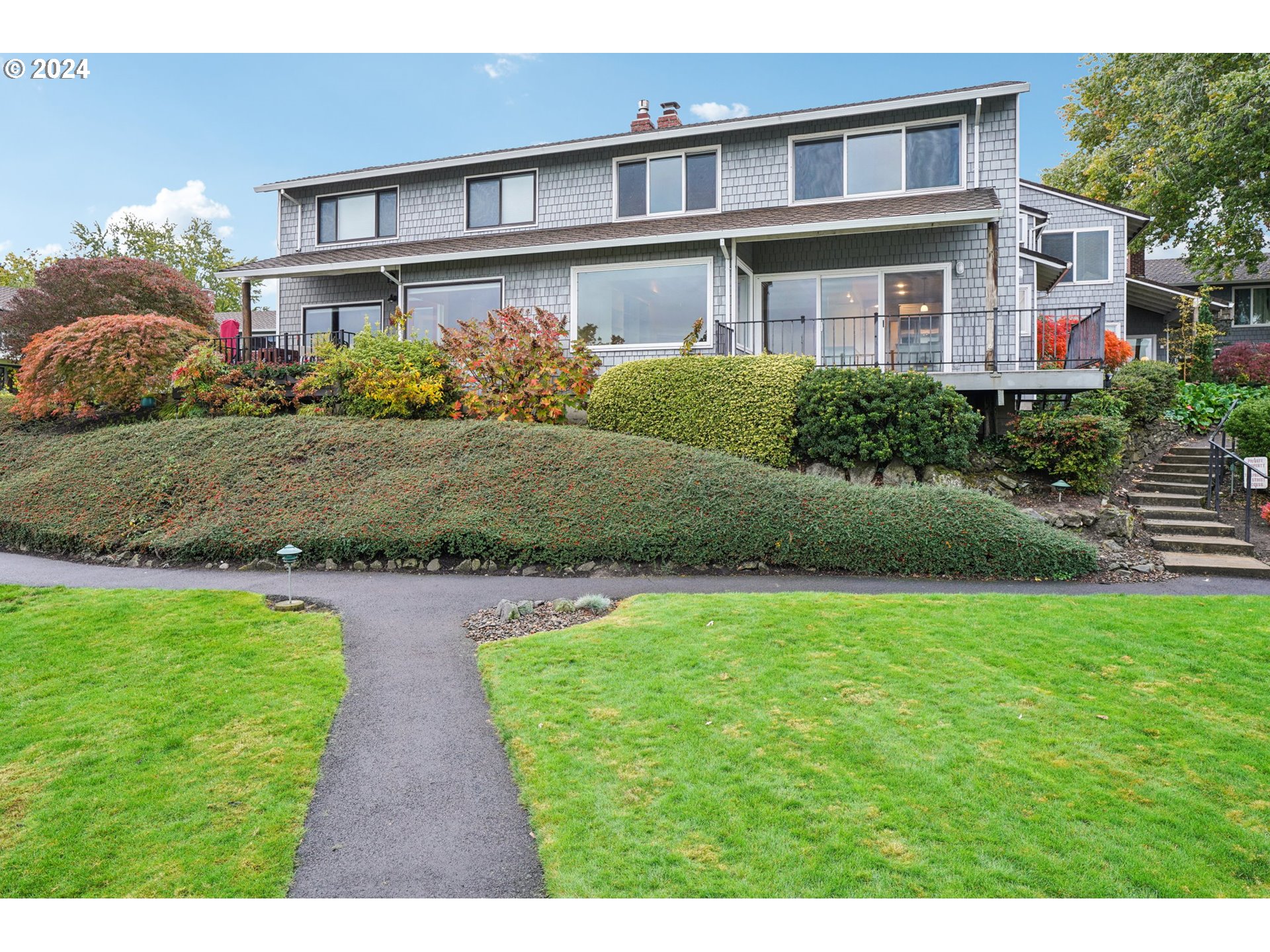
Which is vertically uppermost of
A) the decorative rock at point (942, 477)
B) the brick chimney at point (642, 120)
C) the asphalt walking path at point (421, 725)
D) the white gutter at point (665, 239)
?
the brick chimney at point (642, 120)

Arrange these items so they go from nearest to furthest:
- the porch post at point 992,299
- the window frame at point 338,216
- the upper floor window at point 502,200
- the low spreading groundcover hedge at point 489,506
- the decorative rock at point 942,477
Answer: the low spreading groundcover hedge at point 489,506 → the decorative rock at point 942,477 → the porch post at point 992,299 → the upper floor window at point 502,200 → the window frame at point 338,216

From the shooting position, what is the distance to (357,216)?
1969 cm

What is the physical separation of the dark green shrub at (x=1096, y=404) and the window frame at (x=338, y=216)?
1631cm

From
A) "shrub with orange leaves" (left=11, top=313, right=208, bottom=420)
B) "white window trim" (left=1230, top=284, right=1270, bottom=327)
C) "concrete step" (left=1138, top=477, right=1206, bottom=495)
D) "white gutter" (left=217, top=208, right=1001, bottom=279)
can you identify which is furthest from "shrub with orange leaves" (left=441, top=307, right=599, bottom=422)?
"white window trim" (left=1230, top=284, right=1270, bottom=327)

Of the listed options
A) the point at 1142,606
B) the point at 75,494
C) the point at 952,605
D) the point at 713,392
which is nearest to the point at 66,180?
the point at 75,494

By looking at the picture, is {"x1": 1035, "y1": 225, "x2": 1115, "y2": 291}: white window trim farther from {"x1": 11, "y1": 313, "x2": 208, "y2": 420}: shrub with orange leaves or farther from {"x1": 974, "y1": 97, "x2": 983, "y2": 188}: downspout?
{"x1": 11, "y1": 313, "x2": 208, "y2": 420}: shrub with orange leaves

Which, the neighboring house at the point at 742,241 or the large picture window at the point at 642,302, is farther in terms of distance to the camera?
the large picture window at the point at 642,302

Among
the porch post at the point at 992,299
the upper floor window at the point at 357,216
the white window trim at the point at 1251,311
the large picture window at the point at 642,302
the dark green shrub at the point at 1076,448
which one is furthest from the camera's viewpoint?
the white window trim at the point at 1251,311

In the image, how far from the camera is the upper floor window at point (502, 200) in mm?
18094

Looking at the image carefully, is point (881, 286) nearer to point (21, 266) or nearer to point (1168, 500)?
point (1168, 500)

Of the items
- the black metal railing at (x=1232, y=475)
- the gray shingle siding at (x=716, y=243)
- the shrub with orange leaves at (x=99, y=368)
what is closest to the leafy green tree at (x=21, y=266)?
the gray shingle siding at (x=716, y=243)

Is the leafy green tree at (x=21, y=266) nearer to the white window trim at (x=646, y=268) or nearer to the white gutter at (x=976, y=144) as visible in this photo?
the white window trim at (x=646, y=268)

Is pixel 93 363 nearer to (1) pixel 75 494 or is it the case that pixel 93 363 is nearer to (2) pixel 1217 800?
(1) pixel 75 494

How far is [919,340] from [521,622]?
426 inches
